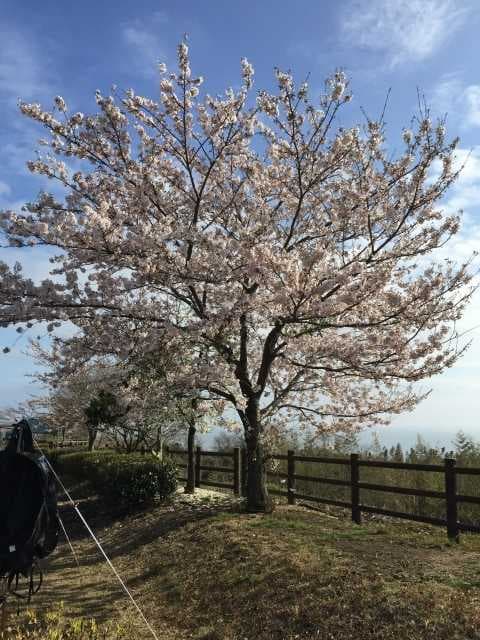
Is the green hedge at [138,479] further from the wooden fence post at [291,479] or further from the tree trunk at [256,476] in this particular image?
the tree trunk at [256,476]

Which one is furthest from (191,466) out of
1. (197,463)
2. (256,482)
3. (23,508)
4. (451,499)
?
(23,508)

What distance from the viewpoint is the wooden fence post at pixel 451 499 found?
341 inches

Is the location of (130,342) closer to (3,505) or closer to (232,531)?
(232,531)

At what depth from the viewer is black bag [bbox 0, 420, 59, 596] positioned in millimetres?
4418

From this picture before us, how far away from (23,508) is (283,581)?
333cm

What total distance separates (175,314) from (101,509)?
6.65m

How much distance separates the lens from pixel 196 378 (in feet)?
32.3

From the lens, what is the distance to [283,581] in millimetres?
6406

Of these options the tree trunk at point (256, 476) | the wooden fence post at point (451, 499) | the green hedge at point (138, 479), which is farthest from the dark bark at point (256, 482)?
the green hedge at point (138, 479)

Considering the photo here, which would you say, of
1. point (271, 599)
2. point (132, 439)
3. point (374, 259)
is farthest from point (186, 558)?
point (132, 439)

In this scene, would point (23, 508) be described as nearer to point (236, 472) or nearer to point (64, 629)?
point (64, 629)

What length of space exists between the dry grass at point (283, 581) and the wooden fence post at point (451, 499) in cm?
32

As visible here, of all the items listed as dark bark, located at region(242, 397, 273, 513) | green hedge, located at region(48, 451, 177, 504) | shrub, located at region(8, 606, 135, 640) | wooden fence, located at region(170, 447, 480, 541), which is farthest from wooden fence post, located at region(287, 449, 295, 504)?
shrub, located at region(8, 606, 135, 640)

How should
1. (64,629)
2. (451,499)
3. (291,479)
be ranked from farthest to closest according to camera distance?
1. (291,479)
2. (451,499)
3. (64,629)
